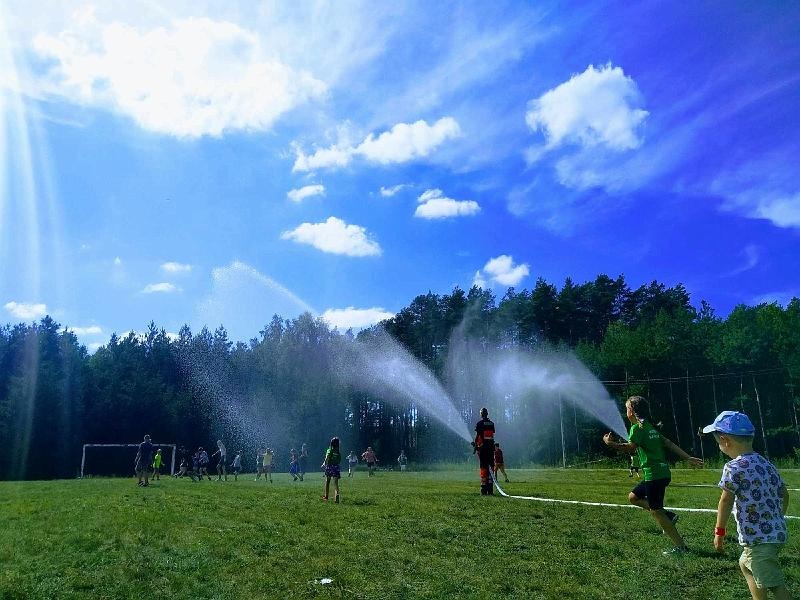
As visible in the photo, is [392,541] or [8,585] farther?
[392,541]

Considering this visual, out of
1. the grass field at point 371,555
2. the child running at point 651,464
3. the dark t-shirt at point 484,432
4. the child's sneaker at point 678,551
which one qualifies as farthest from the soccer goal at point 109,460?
the child's sneaker at point 678,551

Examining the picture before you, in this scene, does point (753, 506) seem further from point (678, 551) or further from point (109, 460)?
point (109, 460)

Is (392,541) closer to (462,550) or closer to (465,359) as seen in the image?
(462,550)

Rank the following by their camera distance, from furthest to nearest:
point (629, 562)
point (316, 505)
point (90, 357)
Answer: point (90, 357) → point (316, 505) → point (629, 562)

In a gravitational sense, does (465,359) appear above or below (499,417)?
above

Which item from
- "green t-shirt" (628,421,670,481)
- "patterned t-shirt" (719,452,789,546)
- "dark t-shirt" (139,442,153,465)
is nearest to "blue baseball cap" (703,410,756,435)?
"patterned t-shirt" (719,452,789,546)

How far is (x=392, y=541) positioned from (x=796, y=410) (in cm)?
6893

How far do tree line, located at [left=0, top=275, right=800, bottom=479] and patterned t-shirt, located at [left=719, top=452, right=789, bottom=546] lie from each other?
6752 centimetres

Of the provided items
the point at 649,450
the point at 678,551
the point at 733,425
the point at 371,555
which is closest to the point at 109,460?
the point at 371,555

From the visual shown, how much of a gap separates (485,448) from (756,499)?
13.0 metres

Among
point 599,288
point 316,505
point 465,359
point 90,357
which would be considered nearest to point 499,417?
point 465,359

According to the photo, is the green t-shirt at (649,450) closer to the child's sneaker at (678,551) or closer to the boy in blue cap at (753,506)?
the child's sneaker at (678,551)

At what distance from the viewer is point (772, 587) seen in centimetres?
565

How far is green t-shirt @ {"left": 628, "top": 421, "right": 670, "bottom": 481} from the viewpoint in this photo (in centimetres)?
960
